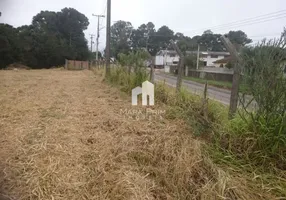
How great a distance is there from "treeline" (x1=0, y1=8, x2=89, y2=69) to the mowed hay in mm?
19228

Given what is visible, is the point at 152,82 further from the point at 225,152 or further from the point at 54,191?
the point at 54,191

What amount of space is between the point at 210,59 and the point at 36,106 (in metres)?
38.7

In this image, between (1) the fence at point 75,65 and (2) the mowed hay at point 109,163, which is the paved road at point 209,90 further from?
(1) the fence at point 75,65

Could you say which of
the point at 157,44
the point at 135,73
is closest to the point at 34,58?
the point at 157,44

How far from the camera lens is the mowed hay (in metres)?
1.79

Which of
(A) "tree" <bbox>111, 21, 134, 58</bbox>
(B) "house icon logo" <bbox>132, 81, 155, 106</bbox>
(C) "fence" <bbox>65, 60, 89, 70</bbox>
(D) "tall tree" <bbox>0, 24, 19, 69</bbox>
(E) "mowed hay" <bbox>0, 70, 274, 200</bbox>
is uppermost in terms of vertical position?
(A) "tree" <bbox>111, 21, 134, 58</bbox>

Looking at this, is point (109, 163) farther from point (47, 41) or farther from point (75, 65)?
point (75, 65)

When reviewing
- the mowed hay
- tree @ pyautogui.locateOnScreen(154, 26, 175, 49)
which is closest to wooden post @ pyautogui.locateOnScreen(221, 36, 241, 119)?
the mowed hay

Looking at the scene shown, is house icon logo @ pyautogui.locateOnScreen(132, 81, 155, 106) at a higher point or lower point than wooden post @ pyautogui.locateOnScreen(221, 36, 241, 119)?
lower

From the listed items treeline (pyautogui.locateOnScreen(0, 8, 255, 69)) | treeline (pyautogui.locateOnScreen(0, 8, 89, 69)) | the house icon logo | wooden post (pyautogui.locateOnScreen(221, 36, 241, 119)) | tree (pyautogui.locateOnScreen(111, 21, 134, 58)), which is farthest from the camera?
tree (pyautogui.locateOnScreen(111, 21, 134, 58))

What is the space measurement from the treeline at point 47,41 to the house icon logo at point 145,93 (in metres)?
17.4

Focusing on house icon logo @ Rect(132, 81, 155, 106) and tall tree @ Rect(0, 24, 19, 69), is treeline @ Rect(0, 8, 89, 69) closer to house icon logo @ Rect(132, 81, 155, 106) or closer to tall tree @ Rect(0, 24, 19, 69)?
tall tree @ Rect(0, 24, 19, 69)

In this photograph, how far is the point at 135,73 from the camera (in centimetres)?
620

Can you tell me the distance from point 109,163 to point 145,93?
313cm
